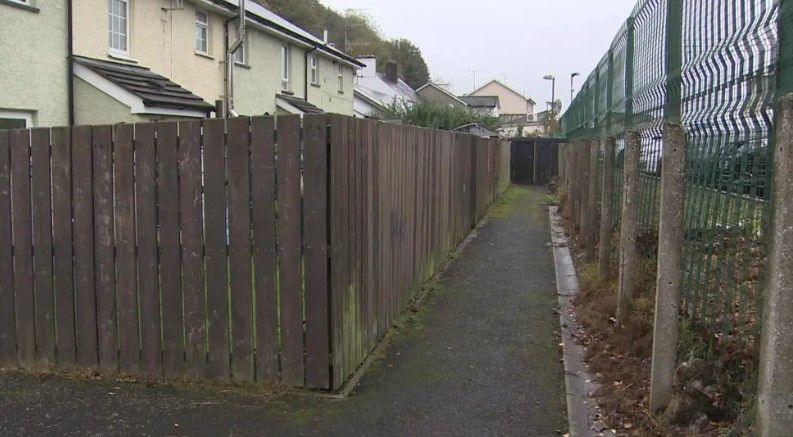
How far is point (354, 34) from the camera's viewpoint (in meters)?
67.5

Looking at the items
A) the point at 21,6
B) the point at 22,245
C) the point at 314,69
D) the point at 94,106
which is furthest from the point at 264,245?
the point at 314,69

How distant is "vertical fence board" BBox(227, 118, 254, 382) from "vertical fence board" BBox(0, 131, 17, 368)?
66.6 inches

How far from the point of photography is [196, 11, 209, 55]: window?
15435 mm

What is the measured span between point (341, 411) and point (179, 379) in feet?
3.94

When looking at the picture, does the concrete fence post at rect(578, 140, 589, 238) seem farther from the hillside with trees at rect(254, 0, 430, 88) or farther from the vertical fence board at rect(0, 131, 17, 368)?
the hillside with trees at rect(254, 0, 430, 88)

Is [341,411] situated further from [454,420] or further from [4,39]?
[4,39]

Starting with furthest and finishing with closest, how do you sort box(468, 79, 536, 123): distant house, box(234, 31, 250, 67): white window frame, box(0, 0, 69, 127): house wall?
box(468, 79, 536, 123): distant house → box(234, 31, 250, 67): white window frame → box(0, 0, 69, 127): house wall

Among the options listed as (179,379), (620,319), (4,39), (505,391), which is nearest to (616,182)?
(620,319)

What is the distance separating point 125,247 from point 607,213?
4356mm

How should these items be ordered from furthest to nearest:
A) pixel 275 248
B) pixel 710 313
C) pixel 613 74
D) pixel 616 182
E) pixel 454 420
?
pixel 613 74
pixel 616 182
pixel 275 248
pixel 454 420
pixel 710 313

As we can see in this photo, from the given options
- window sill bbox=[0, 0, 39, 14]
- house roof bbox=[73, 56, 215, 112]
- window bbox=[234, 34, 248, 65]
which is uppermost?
window bbox=[234, 34, 248, 65]

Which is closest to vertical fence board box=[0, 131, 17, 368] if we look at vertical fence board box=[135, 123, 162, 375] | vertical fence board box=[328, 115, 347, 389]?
vertical fence board box=[135, 123, 162, 375]

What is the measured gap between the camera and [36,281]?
16.4ft

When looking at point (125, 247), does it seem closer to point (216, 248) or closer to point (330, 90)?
point (216, 248)
